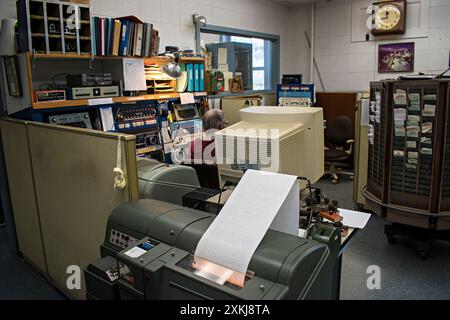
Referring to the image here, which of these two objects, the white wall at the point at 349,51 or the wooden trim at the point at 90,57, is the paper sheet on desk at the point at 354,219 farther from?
the white wall at the point at 349,51

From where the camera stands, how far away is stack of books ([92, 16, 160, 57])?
301 centimetres

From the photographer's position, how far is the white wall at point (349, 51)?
5145 mm

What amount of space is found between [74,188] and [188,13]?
316 centimetres

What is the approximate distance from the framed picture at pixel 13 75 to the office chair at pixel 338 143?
3796 millimetres

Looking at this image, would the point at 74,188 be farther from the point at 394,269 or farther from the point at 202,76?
the point at 202,76

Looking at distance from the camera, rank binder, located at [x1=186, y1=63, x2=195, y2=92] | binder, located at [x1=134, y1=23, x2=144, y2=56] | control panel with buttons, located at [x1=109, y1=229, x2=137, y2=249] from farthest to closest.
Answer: binder, located at [x1=186, y1=63, x2=195, y2=92] → binder, located at [x1=134, y1=23, x2=144, y2=56] → control panel with buttons, located at [x1=109, y1=229, x2=137, y2=249]

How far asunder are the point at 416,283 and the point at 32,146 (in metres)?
2.78

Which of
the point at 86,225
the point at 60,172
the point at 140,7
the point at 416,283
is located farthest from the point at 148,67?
the point at 416,283

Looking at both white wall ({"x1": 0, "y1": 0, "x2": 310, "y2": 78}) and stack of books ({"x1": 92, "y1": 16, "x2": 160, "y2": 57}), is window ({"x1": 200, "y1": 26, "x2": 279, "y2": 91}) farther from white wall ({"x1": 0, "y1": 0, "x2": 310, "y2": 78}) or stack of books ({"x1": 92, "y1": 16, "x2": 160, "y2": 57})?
stack of books ({"x1": 92, "y1": 16, "x2": 160, "y2": 57})

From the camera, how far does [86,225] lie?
1.90 meters

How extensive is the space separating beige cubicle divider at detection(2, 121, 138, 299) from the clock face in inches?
198

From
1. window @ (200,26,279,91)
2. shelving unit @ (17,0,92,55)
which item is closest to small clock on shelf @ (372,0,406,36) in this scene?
window @ (200,26,279,91)

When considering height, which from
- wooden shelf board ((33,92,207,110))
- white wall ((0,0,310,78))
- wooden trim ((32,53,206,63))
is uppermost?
white wall ((0,0,310,78))
